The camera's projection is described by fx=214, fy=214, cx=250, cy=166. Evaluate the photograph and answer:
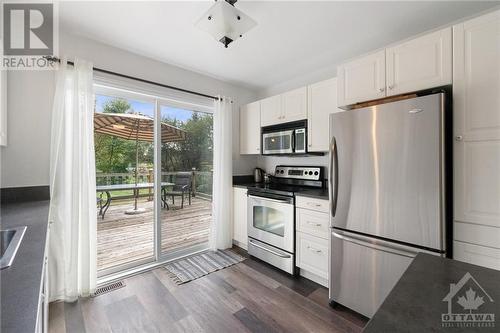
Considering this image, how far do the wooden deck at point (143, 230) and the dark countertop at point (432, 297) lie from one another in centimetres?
267

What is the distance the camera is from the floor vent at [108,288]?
6.81ft

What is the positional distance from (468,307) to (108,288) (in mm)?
2702

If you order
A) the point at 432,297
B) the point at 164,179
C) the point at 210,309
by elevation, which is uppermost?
the point at 164,179

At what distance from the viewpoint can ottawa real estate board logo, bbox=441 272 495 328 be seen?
0.54m

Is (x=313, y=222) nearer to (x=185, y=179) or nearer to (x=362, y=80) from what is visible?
(x=362, y=80)

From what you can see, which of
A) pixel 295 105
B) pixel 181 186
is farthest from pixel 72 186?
pixel 295 105

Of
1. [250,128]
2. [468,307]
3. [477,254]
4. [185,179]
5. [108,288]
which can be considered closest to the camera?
[468,307]

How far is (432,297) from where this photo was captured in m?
0.64

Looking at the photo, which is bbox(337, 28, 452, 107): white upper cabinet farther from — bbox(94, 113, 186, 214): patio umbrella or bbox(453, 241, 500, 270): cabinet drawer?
bbox(94, 113, 186, 214): patio umbrella

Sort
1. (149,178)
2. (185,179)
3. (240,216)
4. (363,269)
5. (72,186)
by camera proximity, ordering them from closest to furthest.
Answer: (363,269) → (72,186) → (149,178) → (185,179) → (240,216)

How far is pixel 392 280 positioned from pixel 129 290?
92.9 inches

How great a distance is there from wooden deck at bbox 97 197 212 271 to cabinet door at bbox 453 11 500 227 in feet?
9.08

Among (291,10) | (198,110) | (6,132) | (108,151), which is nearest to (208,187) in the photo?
(198,110)

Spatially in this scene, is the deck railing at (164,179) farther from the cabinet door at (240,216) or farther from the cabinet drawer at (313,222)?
the cabinet drawer at (313,222)
